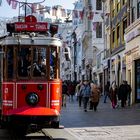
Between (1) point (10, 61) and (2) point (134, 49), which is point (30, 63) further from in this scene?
(2) point (134, 49)

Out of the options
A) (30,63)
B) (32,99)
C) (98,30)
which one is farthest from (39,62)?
(98,30)

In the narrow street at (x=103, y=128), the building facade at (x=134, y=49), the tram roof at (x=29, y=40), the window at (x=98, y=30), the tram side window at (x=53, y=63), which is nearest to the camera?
the tram roof at (x=29, y=40)

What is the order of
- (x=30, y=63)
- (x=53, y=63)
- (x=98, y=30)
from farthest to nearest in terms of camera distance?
(x=98, y=30), (x=53, y=63), (x=30, y=63)

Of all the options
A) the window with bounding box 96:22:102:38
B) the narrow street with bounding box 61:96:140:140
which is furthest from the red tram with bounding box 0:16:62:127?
the window with bounding box 96:22:102:38

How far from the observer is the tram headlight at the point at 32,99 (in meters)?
16.0

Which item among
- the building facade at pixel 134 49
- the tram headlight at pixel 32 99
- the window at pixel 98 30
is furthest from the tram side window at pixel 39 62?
the window at pixel 98 30

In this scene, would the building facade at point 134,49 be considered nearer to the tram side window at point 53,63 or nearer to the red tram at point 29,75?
the tram side window at point 53,63

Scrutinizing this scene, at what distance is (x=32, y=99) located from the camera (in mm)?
16031

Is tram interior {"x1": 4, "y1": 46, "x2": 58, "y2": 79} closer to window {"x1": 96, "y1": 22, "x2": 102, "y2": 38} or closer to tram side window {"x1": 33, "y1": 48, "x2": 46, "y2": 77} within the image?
tram side window {"x1": 33, "y1": 48, "x2": 46, "y2": 77}

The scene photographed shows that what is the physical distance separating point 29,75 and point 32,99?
70 centimetres

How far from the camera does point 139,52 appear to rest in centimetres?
3525

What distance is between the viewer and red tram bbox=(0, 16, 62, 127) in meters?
16.0

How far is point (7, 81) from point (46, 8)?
85.6 ft

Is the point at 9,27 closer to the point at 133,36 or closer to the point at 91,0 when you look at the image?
the point at 133,36
